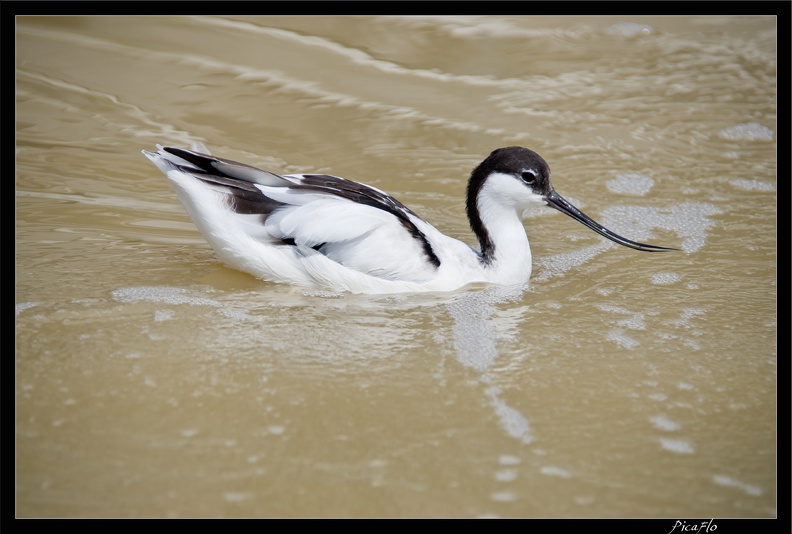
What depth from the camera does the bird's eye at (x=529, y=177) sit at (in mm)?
6066

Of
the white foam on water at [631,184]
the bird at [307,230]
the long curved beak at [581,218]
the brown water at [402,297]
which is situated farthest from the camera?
the white foam on water at [631,184]

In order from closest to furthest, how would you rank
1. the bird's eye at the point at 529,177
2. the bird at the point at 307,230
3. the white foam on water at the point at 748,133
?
1. the bird at the point at 307,230
2. the bird's eye at the point at 529,177
3. the white foam on water at the point at 748,133

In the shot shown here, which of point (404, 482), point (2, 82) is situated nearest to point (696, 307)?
point (404, 482)

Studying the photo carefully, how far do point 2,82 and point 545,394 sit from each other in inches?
248

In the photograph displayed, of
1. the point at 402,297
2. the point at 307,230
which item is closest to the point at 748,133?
the point at 402,297

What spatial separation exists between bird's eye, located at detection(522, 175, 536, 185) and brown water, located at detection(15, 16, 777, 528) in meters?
0.68

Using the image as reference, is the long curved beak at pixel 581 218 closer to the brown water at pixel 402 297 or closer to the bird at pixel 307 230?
the brown water at pixel 402 297

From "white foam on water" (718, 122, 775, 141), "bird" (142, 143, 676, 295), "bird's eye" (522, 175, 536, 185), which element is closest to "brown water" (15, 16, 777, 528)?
"white foam on water" (718, 122, 775, 141)

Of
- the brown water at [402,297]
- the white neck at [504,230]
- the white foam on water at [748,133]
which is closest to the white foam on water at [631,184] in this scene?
the brown water at [402,297]

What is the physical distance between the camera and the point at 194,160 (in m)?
5.82

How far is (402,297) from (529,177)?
1190 millimetres

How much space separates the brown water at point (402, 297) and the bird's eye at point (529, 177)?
2.24 ft

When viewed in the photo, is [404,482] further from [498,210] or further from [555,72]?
Answer: [555,72]

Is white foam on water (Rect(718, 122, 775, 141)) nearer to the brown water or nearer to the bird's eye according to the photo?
the brown water
